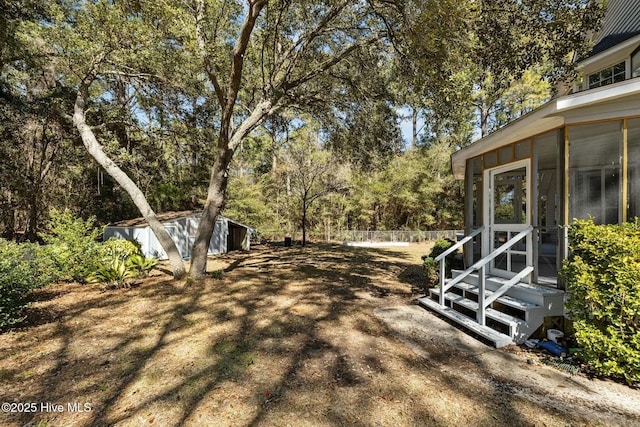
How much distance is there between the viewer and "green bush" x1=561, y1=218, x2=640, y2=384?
279 centimetres

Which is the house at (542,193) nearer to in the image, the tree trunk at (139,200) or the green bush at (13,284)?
the tree trunk at (139,200)

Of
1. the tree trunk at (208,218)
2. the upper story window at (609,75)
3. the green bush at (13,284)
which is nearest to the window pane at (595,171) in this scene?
the upper story window at (609,75)

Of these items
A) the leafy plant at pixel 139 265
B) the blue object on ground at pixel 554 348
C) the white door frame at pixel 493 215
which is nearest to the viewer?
the blue object on ground at pixel 554 348

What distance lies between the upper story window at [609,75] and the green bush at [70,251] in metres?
13.3

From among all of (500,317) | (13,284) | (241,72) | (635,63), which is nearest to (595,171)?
(500,317)

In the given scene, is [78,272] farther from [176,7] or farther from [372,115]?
[372,115]

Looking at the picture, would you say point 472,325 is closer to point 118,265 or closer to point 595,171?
point 595,171

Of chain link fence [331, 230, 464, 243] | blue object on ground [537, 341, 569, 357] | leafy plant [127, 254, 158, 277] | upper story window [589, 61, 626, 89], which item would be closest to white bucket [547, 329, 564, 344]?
blue object on ground [537, 341, 569, 357]

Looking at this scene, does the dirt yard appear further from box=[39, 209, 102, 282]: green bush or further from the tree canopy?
the tree canopy

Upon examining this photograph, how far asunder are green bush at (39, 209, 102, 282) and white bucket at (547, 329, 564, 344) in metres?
9.12

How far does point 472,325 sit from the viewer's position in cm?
415

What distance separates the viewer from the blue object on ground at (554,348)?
3441mm

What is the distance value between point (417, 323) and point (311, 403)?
8.82ft

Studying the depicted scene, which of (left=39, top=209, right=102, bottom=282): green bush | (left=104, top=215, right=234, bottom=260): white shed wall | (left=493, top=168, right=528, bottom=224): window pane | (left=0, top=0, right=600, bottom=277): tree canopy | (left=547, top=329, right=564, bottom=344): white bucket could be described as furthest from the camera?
(left=104, top=215, right=234, bottom=260): white shed wall
